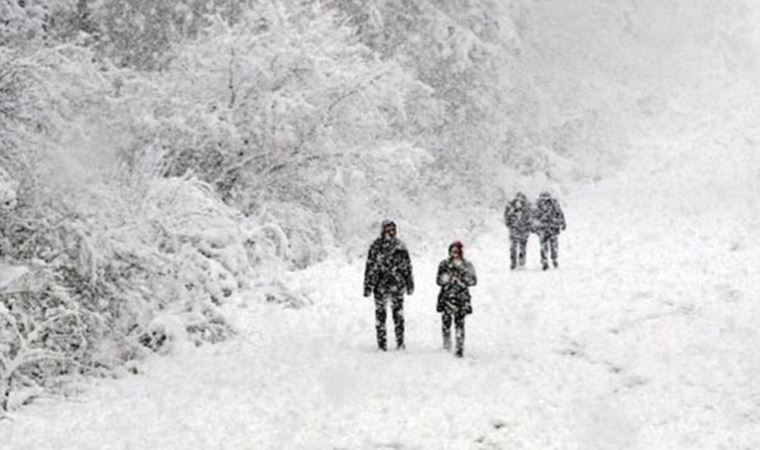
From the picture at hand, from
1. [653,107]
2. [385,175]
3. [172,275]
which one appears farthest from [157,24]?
[653,107]

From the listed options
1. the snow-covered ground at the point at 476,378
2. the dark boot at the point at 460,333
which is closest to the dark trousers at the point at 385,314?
the snow-covered ground at the point at 476,378

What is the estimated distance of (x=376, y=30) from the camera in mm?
25375

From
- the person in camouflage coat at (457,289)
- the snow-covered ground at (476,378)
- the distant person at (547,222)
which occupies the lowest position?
the snow-covered ground at (476,378)

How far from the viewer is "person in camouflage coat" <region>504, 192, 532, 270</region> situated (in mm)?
19141

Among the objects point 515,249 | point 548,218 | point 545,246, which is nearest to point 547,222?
point 548,218

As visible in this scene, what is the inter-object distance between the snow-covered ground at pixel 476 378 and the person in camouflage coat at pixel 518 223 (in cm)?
97

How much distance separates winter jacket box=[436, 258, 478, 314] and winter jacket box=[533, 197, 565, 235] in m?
7.62

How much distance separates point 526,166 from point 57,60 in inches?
1021

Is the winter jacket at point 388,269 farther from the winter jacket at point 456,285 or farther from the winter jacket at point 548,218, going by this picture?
the winter jacket at point 548,218

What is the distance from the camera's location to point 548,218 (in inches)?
746

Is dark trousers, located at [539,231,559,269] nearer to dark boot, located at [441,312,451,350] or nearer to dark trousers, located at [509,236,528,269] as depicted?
dark trousers, located at [509,236,528,269]

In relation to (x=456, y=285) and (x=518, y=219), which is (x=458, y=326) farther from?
(x=518, y=219)

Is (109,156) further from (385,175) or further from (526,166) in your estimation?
(526,166)

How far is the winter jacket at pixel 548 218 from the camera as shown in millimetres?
18953
